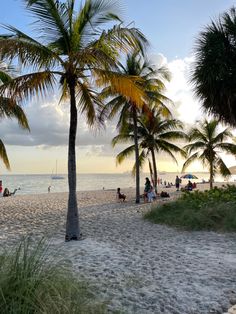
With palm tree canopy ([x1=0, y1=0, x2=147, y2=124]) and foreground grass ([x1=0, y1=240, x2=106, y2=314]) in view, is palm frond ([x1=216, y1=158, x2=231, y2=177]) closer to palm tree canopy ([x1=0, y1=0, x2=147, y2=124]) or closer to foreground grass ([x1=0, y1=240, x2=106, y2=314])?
palm tree canopy ([x1=0, y1=0, x2=147, y2=124])

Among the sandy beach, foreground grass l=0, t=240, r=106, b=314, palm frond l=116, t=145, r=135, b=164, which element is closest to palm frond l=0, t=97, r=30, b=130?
the sandy beach

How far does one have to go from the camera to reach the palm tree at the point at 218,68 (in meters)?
16.0

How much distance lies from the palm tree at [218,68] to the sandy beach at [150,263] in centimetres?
765

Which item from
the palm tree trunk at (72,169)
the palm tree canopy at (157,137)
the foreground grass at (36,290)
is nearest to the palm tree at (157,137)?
the palm tree canopy at (157,137)

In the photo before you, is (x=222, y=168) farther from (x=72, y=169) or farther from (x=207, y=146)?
(x=72, y=169)

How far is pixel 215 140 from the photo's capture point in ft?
91.7

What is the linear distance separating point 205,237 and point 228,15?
1159 cm

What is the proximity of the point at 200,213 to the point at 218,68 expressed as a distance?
720 centimetres

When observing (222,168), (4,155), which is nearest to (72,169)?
(4,155)

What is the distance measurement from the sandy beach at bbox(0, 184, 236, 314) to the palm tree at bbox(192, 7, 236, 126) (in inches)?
301

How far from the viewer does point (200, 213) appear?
12.1 meters

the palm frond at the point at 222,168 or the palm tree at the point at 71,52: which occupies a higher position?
the palm tree at the point at 71,52

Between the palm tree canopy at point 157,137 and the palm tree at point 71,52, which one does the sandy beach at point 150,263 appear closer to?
the palm tree at point 71,52

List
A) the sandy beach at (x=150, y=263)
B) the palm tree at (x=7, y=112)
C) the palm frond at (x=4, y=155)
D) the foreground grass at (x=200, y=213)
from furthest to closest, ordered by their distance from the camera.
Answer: the palm frond at (x=4, y=155) < the palm tree at (x=7, y=112) < the foreground grass at (x=200, y=213) < the sandy beach at (x=150, y=263)
